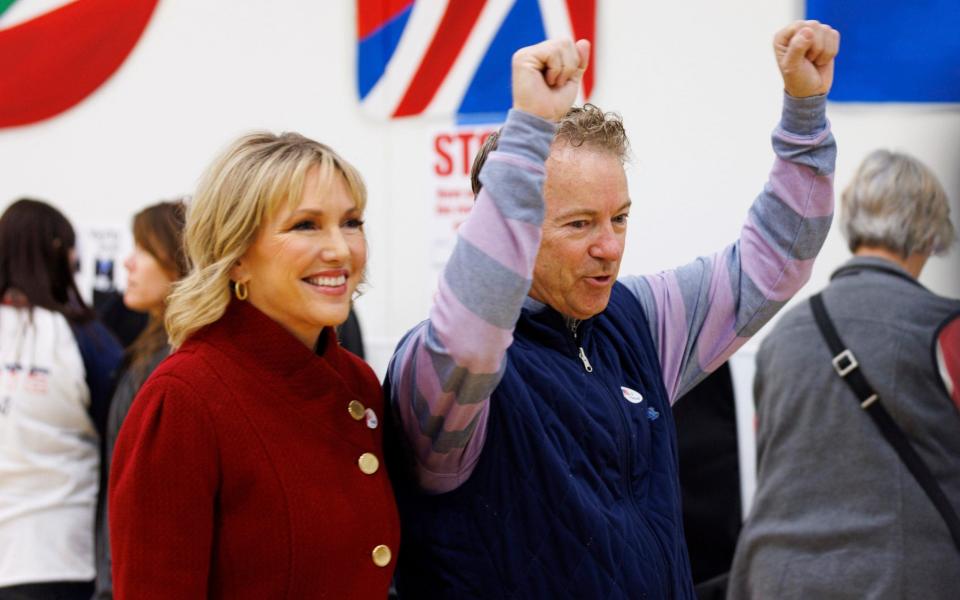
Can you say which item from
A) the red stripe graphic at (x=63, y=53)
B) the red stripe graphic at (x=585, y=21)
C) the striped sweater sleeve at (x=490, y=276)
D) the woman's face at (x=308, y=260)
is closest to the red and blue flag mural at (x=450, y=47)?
the red stripe graphic at (x=585, y=21)

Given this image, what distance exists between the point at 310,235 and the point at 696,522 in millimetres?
2140

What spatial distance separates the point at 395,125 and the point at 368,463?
2857 mm

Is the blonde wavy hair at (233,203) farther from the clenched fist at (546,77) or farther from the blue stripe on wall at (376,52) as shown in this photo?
the blue stripe on wall at (376,52)

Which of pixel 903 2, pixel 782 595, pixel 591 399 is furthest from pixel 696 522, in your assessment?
pixel 591 399

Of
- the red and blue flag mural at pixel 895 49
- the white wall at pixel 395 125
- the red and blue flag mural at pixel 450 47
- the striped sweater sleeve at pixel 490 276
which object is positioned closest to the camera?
the striped sweater sleeve at pixel 490 276

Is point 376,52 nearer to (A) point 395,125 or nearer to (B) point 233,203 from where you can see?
(A) point 395,125

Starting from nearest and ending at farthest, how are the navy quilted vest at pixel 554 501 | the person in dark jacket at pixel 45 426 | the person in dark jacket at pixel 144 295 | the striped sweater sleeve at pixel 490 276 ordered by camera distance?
the striped sweater sleeve at pixel 490 276 → the navy quilted vest at pixel 554 501 → the person in dark jacket at pixel 144 295 → the person in dark jacket at pixel 45 426

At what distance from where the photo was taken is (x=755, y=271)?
1931 mm

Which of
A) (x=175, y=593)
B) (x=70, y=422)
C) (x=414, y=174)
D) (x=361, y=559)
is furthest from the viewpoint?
(x=414, y=174)

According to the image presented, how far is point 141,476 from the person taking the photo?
1.53 meters

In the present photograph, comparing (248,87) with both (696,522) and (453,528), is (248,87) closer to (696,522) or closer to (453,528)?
(696,522)

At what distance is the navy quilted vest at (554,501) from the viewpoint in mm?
1601

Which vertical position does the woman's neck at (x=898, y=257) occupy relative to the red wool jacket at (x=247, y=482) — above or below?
above

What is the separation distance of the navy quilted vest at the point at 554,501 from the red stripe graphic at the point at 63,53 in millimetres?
3715
